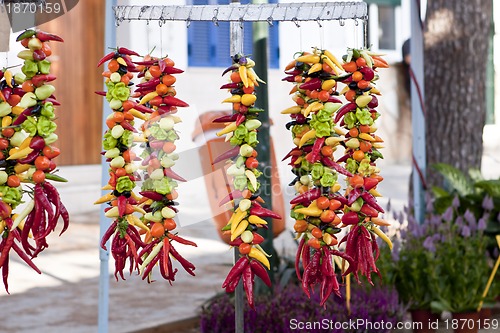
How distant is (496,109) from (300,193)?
1699 centimetres

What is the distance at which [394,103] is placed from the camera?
17156mm

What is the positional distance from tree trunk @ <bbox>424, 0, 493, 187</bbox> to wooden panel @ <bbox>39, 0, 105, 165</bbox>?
6870 mm

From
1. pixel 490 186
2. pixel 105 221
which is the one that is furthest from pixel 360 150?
pixel 490 186

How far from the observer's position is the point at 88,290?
25.5 feet

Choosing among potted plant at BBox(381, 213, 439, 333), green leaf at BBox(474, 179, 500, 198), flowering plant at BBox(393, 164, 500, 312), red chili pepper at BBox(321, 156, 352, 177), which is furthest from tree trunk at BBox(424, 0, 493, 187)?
red chili pepper at BBox(321, 156, 352, 177)

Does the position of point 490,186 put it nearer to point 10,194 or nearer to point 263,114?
point 263,114

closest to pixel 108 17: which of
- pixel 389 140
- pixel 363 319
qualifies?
pixel 363 319

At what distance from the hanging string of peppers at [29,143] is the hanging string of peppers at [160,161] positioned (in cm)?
31

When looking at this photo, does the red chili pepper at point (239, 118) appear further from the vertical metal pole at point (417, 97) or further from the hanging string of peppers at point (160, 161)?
the vertical metal pole at point (417, 97)

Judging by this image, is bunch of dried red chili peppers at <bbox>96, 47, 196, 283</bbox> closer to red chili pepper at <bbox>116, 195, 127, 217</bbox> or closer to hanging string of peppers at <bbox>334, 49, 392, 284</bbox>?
red chili pepper at <bbox>116, 195, 127, 217</bbox>

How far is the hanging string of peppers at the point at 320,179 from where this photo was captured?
281cm

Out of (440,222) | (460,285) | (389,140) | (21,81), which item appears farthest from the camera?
(389,140)

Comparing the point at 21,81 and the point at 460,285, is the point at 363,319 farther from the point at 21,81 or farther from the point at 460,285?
the point at 21,81

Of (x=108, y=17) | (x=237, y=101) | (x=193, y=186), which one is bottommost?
(x=193, y=186)
